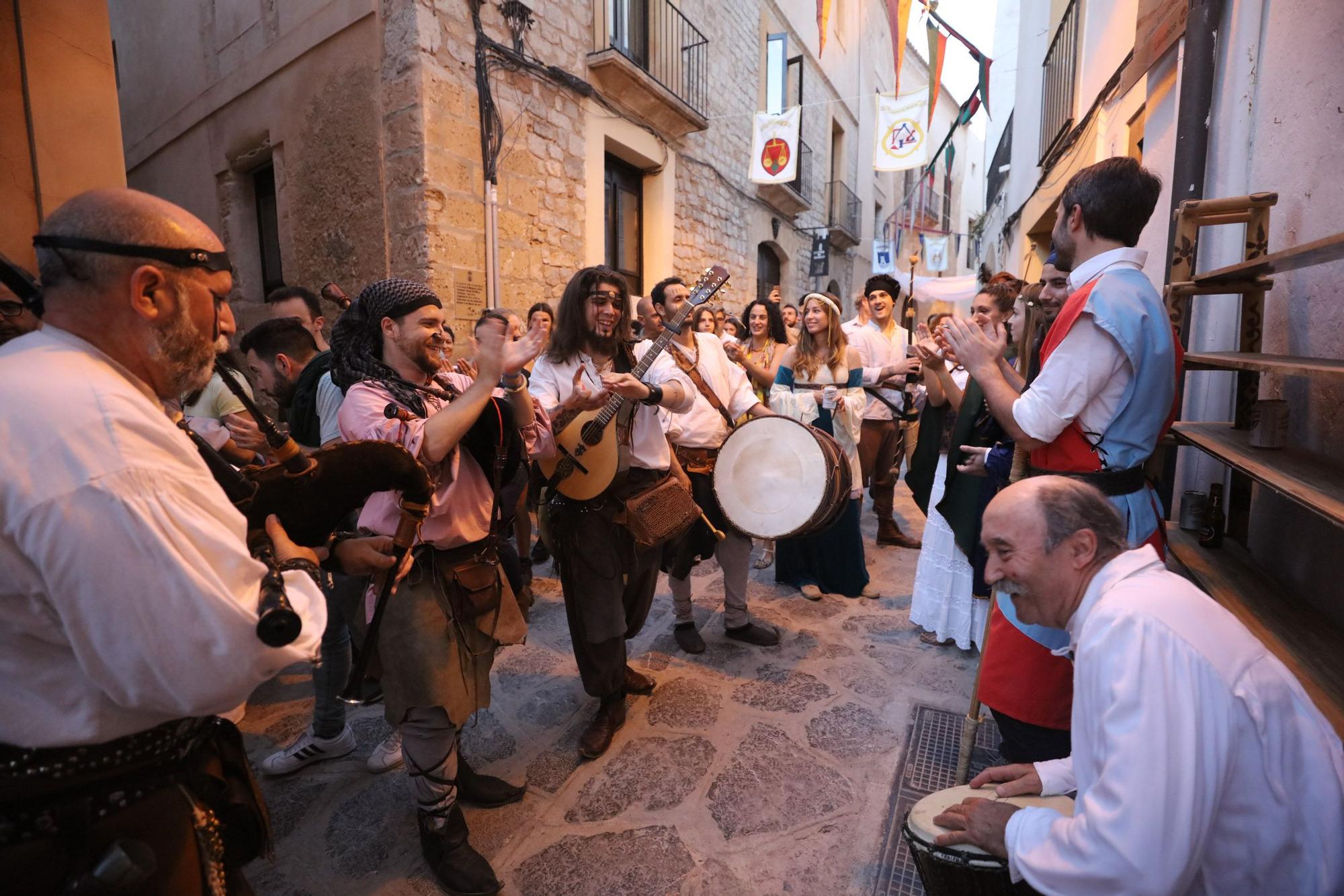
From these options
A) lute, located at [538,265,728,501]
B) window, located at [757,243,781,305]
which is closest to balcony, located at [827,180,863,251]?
window, located at [757,243,781,305]

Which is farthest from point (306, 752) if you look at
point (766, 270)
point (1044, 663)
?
point (766, 270)

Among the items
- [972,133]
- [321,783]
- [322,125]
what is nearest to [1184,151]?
[321,783]

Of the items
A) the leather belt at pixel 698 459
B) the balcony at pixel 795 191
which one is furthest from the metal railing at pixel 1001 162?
the leather belt at pixel 698 459

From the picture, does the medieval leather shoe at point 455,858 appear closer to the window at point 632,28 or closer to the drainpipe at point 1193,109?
the drainpipe at point 1193,109

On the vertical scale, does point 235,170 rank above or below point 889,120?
below

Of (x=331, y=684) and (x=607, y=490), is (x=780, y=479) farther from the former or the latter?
(x=331, y=684)

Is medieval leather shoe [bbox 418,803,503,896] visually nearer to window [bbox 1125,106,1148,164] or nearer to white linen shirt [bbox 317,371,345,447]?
white linen shirt [bbox 317,371,345,447]

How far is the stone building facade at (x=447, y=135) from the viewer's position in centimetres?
579

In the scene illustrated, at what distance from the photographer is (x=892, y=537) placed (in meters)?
5.61

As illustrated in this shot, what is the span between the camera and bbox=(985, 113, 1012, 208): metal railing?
1345 centimetres

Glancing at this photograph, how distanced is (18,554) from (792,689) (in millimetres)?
2989

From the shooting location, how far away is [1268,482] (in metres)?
1.58

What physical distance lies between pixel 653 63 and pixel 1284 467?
343 inches

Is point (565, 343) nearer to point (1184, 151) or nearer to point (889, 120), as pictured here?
point (1184, 151)
